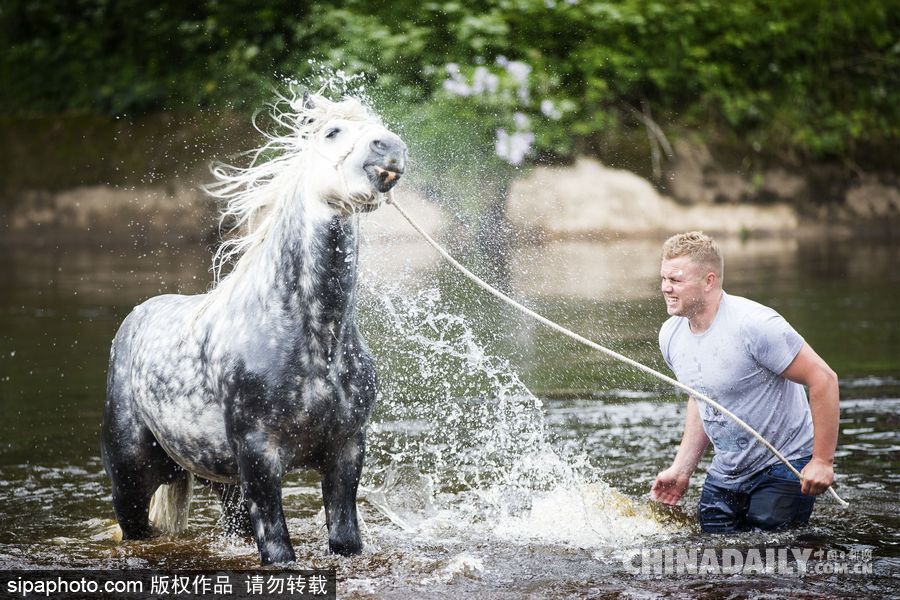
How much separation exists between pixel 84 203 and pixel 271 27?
451 cm

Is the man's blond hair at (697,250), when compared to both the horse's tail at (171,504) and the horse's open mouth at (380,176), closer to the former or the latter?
the horse's open mouth at (380,176)

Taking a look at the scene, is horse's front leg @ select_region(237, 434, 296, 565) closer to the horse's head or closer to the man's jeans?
the horse's head

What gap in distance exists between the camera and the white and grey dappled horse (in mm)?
4141

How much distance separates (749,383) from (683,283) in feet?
1.72

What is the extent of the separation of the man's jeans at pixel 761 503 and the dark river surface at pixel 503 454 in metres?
0.08

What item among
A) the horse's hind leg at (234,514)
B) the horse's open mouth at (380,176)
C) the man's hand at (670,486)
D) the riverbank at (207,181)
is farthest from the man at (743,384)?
the riverbank at (207,181)

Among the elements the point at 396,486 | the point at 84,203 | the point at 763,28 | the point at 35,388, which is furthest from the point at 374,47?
the point at 396,486

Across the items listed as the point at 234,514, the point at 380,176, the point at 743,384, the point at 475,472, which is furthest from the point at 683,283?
the point at 234,514

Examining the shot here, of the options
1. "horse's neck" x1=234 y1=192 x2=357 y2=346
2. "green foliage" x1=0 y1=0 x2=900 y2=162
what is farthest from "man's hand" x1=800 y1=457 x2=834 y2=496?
"green foliage" x1=0 y1=0 x2=900 y2=162

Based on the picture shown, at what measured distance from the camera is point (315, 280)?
4176 mm

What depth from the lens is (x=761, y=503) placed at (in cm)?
491

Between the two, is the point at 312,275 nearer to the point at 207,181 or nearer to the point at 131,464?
the point at 131,464

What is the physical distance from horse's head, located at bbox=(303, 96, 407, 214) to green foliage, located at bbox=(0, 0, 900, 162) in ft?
47.3

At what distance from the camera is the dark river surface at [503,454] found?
4.62 m
